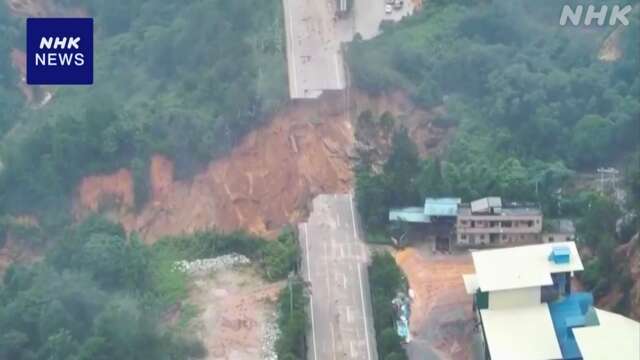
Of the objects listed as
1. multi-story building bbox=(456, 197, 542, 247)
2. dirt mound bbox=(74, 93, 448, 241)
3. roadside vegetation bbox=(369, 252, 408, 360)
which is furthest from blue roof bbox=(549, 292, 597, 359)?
dirt mound bbox=(74, 93, 448, 241)

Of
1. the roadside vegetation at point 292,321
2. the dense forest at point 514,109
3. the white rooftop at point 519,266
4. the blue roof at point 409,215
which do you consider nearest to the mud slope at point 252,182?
the dense forest at point 514,109

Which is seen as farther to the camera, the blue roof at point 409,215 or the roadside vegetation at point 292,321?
the blue roof at point 409,215

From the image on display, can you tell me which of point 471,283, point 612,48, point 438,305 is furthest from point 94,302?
point 612,48

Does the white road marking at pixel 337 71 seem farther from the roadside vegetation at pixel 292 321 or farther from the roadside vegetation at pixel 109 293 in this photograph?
the roadside vegetation at pixel 292 321

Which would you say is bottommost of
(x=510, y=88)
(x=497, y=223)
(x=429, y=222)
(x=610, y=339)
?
(x=610, y=339)

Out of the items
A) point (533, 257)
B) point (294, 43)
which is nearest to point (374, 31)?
point (294, 43)

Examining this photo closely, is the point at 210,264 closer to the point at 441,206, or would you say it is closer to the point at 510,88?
the point at 441,206
